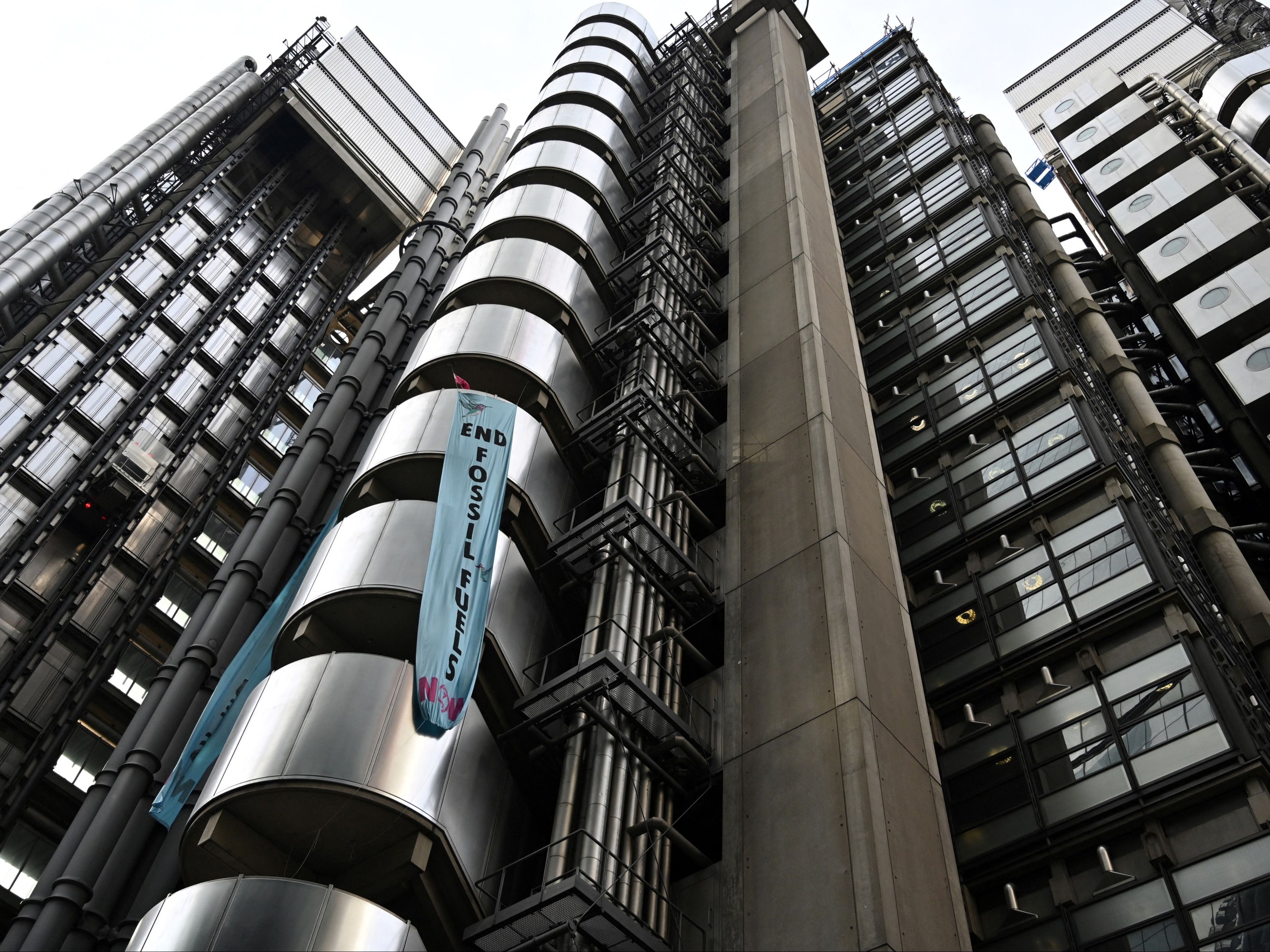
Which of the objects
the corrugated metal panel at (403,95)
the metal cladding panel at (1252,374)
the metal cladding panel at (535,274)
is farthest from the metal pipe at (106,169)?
the metal cladding panel at (1252,374)

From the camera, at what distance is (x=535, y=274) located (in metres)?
32.1

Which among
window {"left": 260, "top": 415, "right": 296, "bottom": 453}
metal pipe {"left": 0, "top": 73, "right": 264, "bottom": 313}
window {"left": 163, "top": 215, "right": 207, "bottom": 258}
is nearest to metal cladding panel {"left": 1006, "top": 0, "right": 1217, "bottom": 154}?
metal pipe {"left": 0, "top": 73, "right": 264, "bottom": 313}

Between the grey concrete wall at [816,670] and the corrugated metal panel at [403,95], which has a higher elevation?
the corrugated metal panel at [403,95]

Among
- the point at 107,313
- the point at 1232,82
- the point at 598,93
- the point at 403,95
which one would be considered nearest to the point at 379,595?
the point at 598,93

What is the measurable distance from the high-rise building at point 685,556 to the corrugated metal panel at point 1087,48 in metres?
20.8

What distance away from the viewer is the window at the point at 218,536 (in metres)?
47.1

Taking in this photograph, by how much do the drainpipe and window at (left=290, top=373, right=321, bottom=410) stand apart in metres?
36.3

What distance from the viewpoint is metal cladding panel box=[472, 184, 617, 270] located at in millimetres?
35344

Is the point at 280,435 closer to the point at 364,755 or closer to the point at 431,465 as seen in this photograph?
the point at 431,465

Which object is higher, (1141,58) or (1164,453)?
(1141,58)

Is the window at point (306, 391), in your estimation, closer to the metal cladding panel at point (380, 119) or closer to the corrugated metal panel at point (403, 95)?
the metal cladding panel at point (380, 119)

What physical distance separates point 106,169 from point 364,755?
42327 millimetres

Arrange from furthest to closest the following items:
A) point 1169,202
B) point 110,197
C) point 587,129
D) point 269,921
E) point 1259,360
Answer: point 110,197 → point 1169,202 → point 587,129 → point 1259,360 → point 269,921

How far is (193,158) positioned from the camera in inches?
Answer: 2329
